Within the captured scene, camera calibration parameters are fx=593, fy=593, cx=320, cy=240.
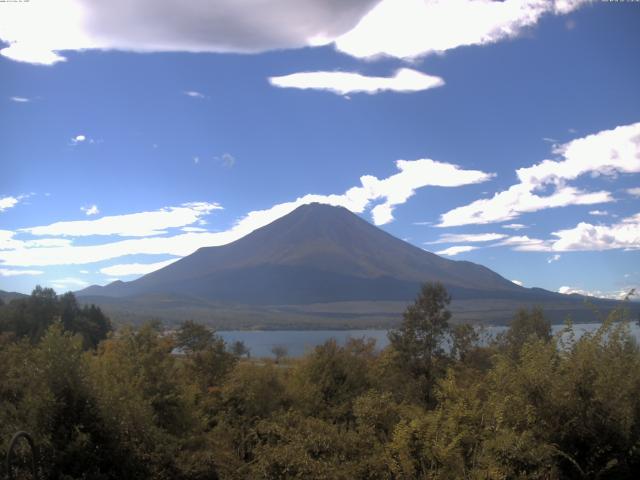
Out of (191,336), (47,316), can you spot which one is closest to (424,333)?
(191,336)

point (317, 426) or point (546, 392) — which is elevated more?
point (546, 392)

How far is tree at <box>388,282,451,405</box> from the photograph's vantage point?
99.2 feet

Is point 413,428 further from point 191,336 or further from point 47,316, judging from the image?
point 47,316

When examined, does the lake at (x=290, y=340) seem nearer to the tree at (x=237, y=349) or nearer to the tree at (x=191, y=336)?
the tree at (x=237, y=349)

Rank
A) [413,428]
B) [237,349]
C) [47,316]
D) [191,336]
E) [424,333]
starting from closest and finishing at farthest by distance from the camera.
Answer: [413,428] → [424,333] → [237,349] → [191,336] → [47,316]

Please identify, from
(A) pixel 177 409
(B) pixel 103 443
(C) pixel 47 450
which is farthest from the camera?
(A) pixel 177 409

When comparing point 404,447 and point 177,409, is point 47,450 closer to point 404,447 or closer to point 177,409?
point 404,447

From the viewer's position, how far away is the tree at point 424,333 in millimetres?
30234

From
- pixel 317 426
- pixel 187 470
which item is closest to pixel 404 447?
Result: pixel 317 426

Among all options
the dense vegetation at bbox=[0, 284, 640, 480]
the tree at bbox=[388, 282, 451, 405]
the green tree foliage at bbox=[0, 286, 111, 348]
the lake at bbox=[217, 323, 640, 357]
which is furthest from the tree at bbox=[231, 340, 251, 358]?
the dense vegetation at bbox=[0, 284, 640, 480]

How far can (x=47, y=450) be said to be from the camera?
784 centimetres

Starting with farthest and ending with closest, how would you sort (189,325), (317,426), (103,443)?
(189,325) → (317,426) → (103,443)

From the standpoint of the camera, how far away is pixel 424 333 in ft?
103

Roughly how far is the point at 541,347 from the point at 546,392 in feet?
3.82
